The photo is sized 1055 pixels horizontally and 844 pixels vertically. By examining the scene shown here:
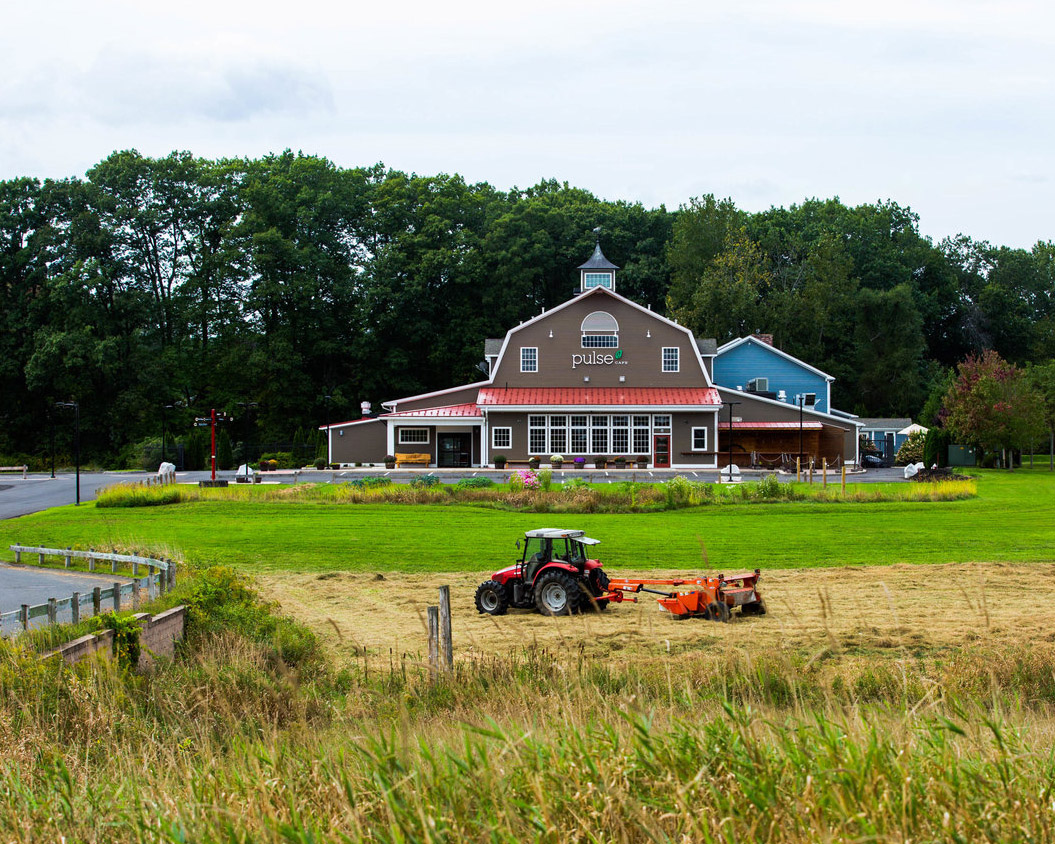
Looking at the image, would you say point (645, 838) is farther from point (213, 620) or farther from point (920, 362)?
point (920, 362)

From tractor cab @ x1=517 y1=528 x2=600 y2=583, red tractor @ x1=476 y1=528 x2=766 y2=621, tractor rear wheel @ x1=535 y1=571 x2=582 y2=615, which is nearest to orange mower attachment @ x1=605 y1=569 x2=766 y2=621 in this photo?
red tractor @ x1=476 y1=528 x2=766 y2=621

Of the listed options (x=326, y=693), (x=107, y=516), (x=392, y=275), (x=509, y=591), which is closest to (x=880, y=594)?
(x=509, y=591)

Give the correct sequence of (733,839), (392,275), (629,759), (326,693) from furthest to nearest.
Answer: (392,275)
(326,693)
(629,759)
(733,839)

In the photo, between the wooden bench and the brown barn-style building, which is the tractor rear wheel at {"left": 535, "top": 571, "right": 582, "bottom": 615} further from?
the wooden bench

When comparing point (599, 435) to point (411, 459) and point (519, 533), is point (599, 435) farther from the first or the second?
point (519, 533)

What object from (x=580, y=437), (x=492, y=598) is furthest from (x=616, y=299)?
(x=492, y=598)

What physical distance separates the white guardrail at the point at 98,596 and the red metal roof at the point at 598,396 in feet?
115

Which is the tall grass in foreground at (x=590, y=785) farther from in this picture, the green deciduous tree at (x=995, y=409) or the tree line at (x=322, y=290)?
the tree line at (x=322, y=290)

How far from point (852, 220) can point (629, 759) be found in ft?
281

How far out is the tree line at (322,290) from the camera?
65.1m

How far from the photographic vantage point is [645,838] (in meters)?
4.25

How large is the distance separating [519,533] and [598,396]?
30.9 meters

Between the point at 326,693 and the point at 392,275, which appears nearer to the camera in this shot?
the point at 326,693

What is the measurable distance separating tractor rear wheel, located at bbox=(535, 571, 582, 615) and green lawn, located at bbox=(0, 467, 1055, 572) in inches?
190
